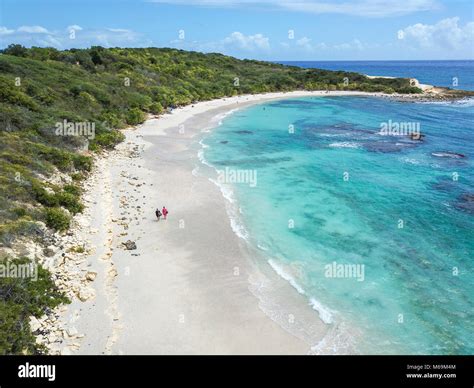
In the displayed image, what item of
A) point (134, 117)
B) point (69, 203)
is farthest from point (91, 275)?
point (134, 117)

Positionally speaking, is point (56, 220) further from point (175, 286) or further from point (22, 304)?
point (175, 286)

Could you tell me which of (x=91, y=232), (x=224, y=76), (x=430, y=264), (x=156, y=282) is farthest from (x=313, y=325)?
(x=224, y=76)

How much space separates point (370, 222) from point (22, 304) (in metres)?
21.4

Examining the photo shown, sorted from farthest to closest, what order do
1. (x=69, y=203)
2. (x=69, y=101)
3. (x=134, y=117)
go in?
(x=134, y=117), (x=69, y=101), (x=69, y=203)

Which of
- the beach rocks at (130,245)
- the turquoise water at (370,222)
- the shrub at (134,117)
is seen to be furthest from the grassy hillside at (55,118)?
the turquoise water at (370,222)

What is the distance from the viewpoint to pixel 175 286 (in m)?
18.7

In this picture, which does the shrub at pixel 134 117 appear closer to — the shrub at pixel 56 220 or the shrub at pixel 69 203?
the shrub at pixel 69 203

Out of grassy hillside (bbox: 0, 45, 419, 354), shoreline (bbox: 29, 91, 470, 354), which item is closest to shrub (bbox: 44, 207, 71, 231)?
grassy hillside (bbox: 0, 45, 419, 354)

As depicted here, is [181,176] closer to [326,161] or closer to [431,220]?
[326,161]

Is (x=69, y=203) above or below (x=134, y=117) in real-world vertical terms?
below

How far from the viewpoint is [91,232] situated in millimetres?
22984

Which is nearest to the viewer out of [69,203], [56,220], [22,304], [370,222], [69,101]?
[22,304]

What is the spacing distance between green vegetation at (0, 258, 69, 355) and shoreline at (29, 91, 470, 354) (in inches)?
40.3

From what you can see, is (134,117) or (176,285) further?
(134,117)
